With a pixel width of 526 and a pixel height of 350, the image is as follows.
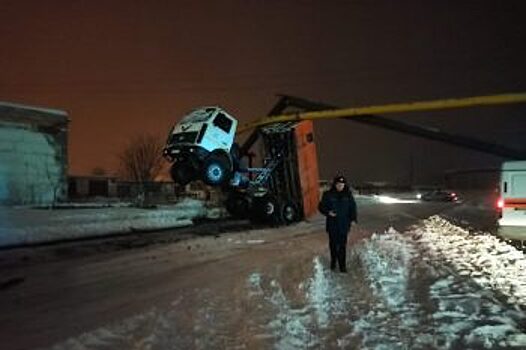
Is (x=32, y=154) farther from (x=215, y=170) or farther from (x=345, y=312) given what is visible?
(x=345, y=312)

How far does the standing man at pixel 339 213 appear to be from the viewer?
1364 cm

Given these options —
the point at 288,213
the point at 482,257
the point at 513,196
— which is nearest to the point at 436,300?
the point at 482,257

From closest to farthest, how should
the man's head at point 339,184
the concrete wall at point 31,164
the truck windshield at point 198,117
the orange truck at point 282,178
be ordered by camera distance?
the man's head at point 339,184
the truck windshield at point 198,117
the orange truck at point 282,178
the concrete wall at point 31,164

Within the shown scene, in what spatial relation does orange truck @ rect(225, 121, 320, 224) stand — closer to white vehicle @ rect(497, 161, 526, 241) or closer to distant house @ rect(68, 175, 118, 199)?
white vehicle @ rect(497, 161, 526, 241)

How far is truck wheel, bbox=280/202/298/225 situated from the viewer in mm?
28062

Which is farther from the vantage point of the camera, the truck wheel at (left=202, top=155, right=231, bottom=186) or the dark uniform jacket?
the truck wheel at (left=202, top=155, right=231, bottom=186)

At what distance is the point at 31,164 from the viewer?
37750 millimetres

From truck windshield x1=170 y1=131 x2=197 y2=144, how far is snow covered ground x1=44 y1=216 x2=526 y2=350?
11.2 metres

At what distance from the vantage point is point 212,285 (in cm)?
1200

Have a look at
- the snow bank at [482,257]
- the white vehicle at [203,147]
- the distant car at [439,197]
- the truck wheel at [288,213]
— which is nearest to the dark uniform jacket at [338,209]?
the snow bank at [482,257]

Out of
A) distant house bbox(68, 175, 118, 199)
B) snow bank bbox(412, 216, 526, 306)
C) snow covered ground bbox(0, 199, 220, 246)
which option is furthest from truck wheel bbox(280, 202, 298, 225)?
distant house bbox(68, 175, 118, 199)

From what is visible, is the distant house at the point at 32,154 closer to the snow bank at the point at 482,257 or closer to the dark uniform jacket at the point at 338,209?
the snow bank at the point at 482,257

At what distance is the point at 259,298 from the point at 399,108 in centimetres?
2165

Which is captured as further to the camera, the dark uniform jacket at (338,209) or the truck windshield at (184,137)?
the truck windshield at (184,137)
